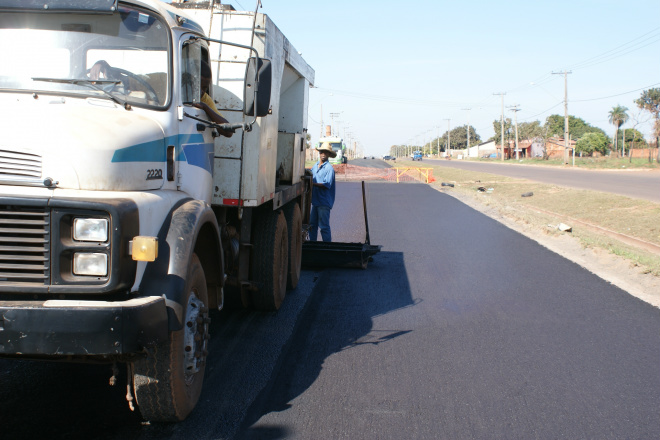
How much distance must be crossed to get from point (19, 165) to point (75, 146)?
0.92 feet

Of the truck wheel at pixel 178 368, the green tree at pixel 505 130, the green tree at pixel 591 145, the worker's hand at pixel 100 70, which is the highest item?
the green tree at pixel 505 130

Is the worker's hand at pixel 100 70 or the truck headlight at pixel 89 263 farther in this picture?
the worker's hand at pixel 100 70

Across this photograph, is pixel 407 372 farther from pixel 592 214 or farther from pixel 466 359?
pixel 592 214

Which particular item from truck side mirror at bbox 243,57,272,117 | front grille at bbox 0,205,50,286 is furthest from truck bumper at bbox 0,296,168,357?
truck side mirror at bbox 243,57,272,117

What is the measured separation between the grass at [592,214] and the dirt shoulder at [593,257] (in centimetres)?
6

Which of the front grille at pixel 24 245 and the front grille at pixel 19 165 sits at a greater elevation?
the front grille at pixel 19 165

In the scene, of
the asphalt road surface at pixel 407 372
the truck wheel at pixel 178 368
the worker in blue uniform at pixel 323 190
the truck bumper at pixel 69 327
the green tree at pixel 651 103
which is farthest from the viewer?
the green tree at pixel 651 103

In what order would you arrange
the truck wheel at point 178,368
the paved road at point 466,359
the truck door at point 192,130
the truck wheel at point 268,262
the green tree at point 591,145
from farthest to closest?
the green tree at point 591,145, the truck wheel at point 268,262, the truck door at point 192,130, the paved road at point 466,359, the truck wheel at point 178,368

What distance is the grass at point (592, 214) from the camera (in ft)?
39.7

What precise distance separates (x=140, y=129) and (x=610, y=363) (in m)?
4.18

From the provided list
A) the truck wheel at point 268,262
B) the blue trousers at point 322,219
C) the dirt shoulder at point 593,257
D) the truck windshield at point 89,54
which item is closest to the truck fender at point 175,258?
the truck windshield at point 89,54

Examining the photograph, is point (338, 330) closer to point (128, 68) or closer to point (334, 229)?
point (128, 68)

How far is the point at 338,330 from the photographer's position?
247 inches

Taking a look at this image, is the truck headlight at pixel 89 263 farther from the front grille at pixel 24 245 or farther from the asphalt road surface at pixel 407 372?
the asphalt road surface at pixel 407 372
